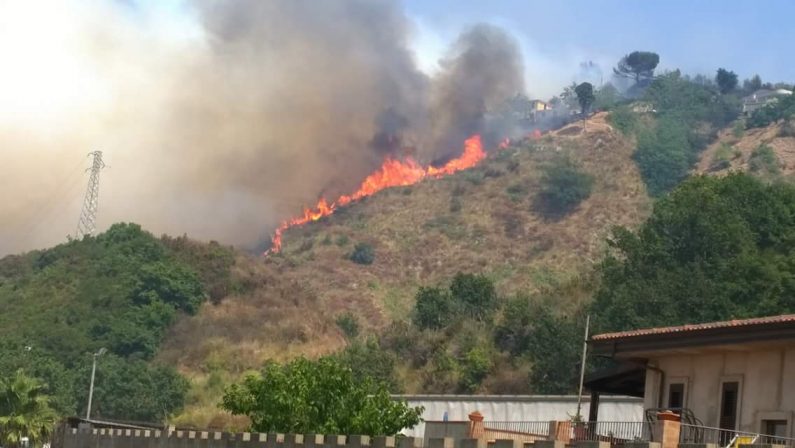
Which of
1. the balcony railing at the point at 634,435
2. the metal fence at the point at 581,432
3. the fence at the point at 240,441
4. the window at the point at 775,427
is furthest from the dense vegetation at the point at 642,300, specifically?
the window at the point at 775,427

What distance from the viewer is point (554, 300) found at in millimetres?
144125

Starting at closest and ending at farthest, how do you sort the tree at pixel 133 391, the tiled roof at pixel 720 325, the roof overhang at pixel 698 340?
the roof overhang at pixel 698 340, the tiled roof at pixel 720 325, the tree at pixel 133 391

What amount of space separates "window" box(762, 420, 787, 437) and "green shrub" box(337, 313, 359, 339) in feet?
420

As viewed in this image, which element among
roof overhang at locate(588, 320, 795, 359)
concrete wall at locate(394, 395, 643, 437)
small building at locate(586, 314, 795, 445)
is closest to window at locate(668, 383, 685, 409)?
small building at locate(586, 314, 795, 445)

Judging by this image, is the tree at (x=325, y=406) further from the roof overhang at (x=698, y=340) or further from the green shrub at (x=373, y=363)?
the green shrub at (x=373, y=363)

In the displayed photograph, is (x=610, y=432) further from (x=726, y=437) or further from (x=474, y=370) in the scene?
(x=474, y=370)

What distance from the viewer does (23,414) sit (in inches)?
3371

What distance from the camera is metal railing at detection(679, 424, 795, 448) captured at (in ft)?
131

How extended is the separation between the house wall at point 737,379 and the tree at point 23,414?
146ft

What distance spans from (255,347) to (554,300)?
30347 mm

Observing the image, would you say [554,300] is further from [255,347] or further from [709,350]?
[709,350]

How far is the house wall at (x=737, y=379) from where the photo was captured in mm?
43281

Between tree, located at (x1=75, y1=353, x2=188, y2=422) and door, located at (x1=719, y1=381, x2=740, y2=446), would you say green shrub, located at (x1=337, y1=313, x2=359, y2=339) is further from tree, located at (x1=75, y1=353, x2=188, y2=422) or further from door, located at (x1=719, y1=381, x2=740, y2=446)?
door, located at (x1=719, y1=381, x2=740, y2=446)

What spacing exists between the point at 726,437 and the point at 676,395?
5087 millimetres
